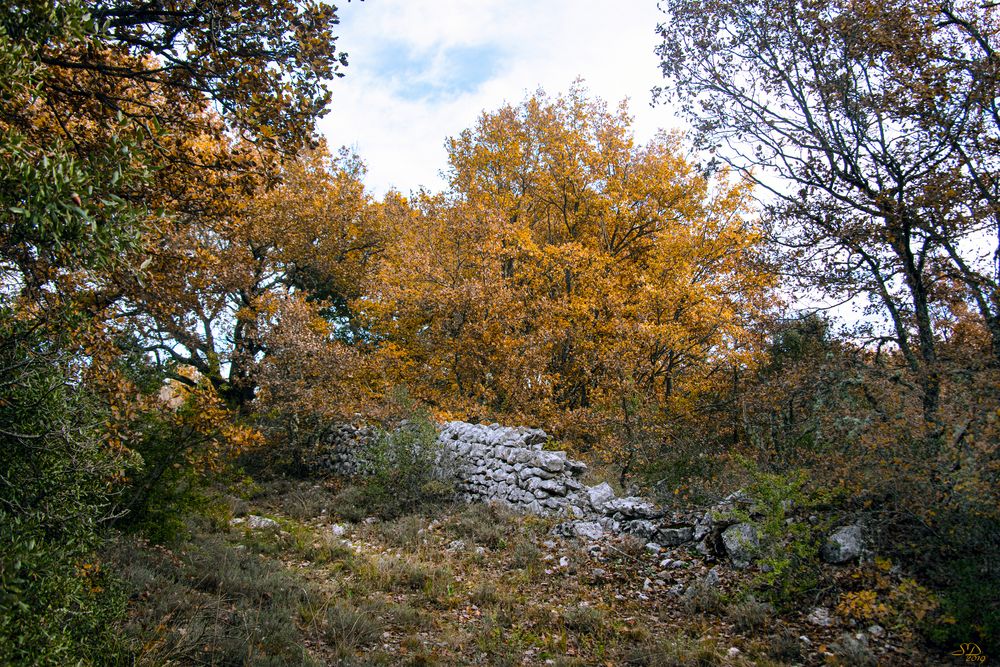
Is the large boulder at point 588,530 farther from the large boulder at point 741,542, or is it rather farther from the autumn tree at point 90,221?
the autumn tree at point 90,221

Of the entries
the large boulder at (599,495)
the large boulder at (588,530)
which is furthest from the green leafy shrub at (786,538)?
the large boulder at (599,495)

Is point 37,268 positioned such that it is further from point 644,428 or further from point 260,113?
point 644,428

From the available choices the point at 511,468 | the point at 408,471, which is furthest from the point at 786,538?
the point at 408,471

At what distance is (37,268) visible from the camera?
423cm

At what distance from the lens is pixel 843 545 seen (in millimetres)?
5664

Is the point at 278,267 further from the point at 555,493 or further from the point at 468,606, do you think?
the point at 468,606

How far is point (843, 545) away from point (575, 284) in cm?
1129

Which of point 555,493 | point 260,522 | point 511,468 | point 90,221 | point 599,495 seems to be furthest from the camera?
point 511,468

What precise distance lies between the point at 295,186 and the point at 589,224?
9184 millimetres

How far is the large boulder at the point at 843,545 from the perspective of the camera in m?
5.59

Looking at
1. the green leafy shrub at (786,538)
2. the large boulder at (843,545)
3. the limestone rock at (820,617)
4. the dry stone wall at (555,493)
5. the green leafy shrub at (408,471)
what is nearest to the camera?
the limestone rock at (820,617)

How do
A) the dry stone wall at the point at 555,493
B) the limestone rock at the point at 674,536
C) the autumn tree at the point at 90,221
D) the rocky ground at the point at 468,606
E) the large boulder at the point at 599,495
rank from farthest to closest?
the large boulder at the point at 599,495 → the limestone rock at the point at 674,536 → the dry stone wall at the point at 555,493 → the rocky ground at the point at 468,606 → the autumn tree at the point at 90,221

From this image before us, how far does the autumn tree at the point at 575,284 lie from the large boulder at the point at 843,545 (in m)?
4.26

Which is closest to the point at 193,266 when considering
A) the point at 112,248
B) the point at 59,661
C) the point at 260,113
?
the point at 260,113
